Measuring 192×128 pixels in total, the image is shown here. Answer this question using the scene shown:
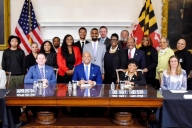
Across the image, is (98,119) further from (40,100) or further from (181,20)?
(181,20)

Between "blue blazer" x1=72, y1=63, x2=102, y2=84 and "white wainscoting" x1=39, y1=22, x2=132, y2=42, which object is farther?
"white wainscoting" x1=39, y1=22, x2=132, y2=42

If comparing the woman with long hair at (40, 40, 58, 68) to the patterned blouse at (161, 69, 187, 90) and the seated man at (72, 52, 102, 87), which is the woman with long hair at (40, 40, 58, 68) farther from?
the patterned blouse at (161, 69, 187, 90)

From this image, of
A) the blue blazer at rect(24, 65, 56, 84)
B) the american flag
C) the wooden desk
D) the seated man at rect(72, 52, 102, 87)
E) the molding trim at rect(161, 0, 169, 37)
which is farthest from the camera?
the molding trim at rect(161, 0, 169, 37)

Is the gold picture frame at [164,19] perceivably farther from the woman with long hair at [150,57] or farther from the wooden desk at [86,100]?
the wooden desk at [86,100]

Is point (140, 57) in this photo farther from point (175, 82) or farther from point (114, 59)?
point (175, 82)

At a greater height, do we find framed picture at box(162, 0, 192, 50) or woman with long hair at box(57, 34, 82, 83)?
framed picture at box(162, 0, 192, 50)

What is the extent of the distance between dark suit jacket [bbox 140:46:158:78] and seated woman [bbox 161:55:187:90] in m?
0.77

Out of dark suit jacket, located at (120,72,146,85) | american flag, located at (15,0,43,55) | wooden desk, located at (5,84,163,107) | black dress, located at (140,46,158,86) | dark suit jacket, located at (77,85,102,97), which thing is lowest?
wooden desk, located at (5,84,163,107)

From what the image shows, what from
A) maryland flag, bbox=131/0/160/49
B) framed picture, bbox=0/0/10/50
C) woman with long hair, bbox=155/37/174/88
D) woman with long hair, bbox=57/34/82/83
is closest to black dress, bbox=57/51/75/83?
woman with long hair, bbox=57/34/82/83

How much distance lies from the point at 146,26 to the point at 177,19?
1.00 meters

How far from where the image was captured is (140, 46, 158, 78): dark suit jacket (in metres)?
5.55

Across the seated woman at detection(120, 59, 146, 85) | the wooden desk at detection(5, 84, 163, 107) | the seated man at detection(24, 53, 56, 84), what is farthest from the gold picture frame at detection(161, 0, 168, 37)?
Result: the wooden desk at detection(5, 84, 163, 107)

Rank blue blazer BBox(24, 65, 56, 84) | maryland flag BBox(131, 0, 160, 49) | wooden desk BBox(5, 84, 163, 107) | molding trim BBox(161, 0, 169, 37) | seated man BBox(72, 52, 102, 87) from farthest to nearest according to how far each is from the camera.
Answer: molding trim BBox(161, 0, 169, 37) → maryland flag BBox(131, 0, 160, 49) → seated man BBox(72, 52, 102, 87) → blue blazer BBox(24, 65, 56, 84) → wooden desk BBox(5, 84, 163, 107)

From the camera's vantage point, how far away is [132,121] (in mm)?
4172
